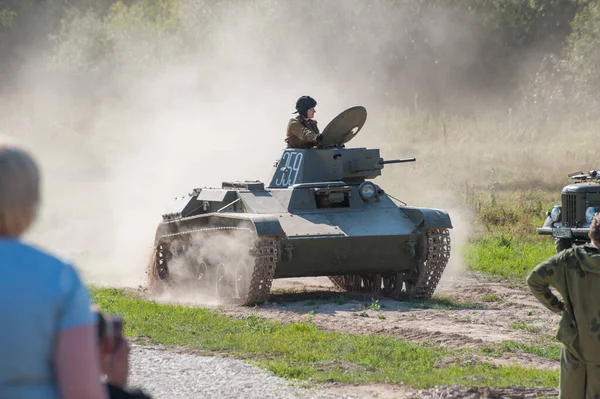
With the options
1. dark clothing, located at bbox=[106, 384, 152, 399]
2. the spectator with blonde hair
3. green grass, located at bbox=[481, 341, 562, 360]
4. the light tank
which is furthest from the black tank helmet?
the spectator with blonde hair

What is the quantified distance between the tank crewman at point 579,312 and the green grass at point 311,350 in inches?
97.2

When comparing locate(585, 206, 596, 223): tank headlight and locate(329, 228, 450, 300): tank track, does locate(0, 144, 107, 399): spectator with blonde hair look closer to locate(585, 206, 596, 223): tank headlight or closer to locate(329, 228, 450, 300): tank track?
locate(329, 228, 450, 300): tank track

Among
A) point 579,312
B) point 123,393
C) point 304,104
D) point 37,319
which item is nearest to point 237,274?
point 304,104

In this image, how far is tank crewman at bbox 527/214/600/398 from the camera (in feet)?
20.3

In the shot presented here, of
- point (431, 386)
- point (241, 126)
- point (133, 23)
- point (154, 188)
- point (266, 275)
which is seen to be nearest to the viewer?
point (431, 386)

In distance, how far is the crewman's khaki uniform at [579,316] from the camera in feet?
20.3

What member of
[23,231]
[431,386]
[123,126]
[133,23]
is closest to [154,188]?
[123,126]

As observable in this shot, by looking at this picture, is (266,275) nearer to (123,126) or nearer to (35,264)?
(35,264)

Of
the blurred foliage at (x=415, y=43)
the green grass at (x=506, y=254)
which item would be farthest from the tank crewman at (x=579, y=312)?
the blurred foliage at (x=415, y=43)

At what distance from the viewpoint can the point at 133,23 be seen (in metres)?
57.8

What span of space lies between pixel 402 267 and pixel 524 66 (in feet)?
112

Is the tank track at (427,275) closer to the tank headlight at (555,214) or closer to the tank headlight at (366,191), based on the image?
the tank headlight at (366,191)

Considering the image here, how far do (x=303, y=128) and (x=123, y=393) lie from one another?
12770 mm

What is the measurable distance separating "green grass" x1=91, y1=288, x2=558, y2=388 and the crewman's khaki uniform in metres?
2.47
